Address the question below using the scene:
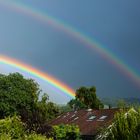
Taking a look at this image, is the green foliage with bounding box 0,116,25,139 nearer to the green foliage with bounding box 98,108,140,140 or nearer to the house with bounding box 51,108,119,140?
the green foliage with bounding box 98,108,140,140

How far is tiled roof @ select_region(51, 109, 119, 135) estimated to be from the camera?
Answer: 58.7m

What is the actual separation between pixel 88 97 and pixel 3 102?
40.3 meters

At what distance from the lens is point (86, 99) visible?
11550 cm

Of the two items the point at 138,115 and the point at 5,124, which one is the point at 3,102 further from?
the point at 138,115

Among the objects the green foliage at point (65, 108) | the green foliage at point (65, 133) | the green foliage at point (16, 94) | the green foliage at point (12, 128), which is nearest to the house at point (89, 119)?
the green foliage at point (65, 133)

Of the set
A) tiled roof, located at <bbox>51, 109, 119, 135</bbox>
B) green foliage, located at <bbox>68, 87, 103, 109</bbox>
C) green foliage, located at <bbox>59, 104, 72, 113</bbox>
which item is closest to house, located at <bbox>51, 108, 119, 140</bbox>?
tiled roof, located at <bbox>51, 109, 119, 135</bbox>

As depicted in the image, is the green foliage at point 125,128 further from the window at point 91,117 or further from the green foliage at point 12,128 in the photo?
the window at point 91,117

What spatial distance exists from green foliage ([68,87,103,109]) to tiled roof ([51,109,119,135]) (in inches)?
1373

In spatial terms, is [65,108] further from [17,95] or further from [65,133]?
[65,133]

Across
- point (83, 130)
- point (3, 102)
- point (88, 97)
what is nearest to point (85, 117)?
point (83, 130)

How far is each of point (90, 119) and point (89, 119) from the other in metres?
0.34

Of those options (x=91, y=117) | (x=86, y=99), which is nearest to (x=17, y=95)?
(x=91, y=117)

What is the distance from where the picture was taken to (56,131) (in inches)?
1895

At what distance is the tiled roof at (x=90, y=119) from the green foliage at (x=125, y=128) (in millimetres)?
24356
